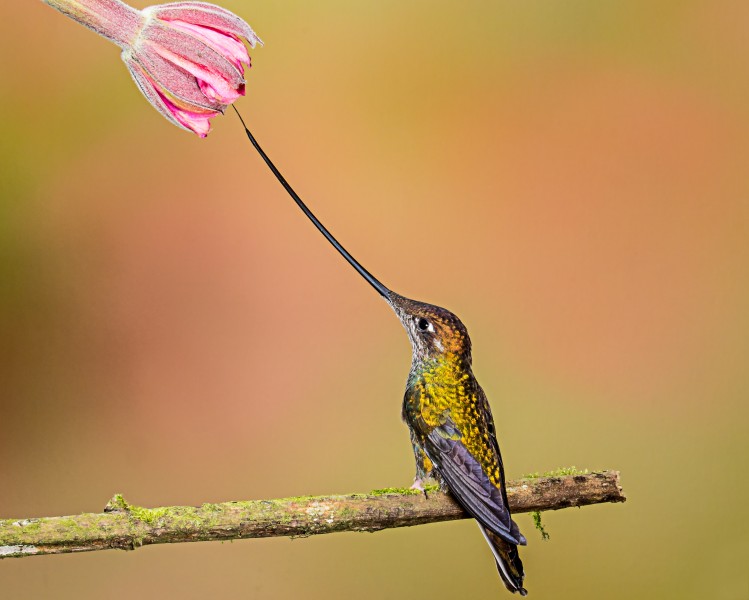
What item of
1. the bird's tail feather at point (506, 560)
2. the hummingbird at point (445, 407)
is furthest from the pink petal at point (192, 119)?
the bird's tail feather at point (506, 560)

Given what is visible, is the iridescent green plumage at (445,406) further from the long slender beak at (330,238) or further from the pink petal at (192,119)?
the pink petal at (192,119)

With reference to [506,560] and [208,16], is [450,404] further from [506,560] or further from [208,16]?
[208,16]

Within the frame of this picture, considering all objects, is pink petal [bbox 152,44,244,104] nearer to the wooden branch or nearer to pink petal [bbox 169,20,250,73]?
pink petal [bbox 169,20,250,73]

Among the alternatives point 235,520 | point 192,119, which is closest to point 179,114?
point 192,119

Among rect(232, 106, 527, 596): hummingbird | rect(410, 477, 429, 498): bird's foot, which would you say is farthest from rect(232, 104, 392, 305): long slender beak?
rect(410, 477, 429, 498): bird's foot

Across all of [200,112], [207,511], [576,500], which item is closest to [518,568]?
[576,500]

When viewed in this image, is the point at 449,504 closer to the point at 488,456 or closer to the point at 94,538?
the point at 488,456
